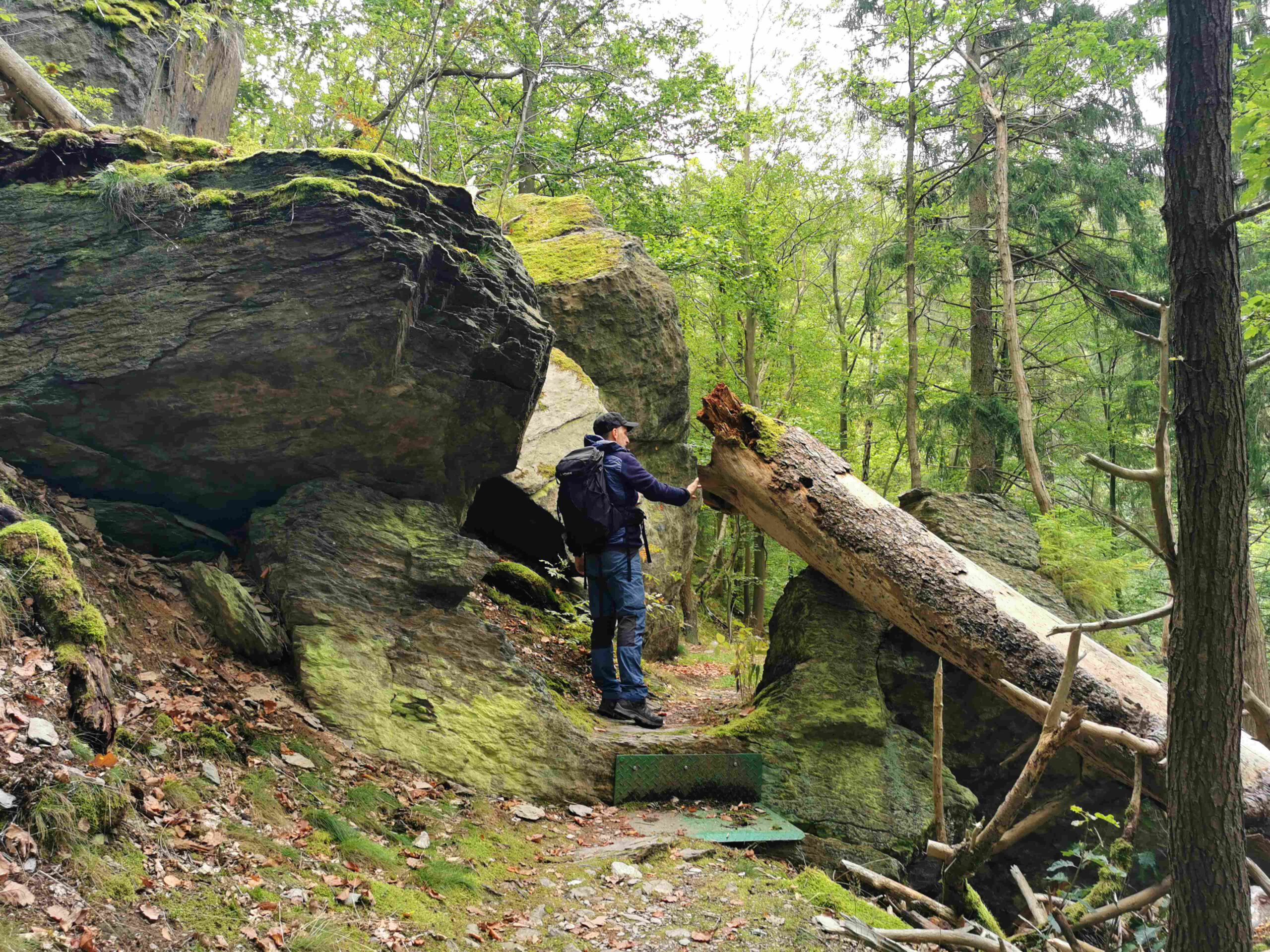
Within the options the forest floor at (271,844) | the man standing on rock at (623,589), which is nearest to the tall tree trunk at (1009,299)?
the man standing on rock at (623,589)

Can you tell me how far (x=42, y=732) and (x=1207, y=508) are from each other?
15.0 ft

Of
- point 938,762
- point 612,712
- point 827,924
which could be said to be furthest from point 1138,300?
point 612,712

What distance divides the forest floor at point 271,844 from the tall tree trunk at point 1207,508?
188cm

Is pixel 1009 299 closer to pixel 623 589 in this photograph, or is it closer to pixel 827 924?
pixel 623 589

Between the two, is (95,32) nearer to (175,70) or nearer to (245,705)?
(175,70)

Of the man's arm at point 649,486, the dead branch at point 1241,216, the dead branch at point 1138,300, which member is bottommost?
the man's arm at point 649,486

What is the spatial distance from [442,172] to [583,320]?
7.94m

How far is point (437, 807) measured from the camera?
15.5ft

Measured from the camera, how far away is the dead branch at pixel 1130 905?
10.7ft

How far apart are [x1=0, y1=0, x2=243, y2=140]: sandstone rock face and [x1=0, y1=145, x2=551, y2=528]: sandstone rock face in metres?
3.36

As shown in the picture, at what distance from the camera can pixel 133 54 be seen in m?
8.80

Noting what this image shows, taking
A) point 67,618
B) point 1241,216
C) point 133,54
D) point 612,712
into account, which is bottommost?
point 612,712

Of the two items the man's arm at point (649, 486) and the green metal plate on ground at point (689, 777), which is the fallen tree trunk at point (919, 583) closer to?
the man's arm at point (649, 486)

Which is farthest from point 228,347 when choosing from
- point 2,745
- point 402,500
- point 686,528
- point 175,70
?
point 686,528
